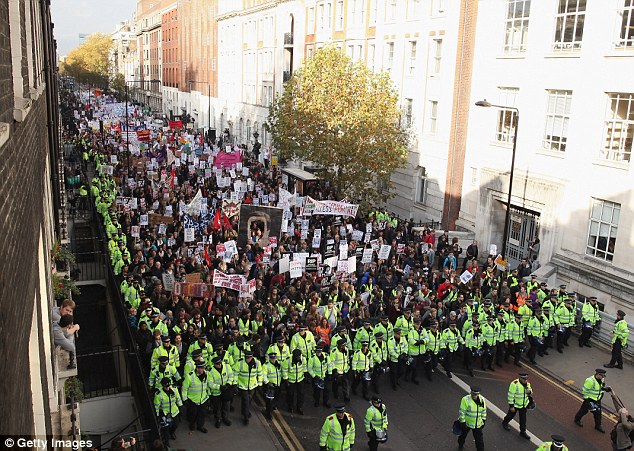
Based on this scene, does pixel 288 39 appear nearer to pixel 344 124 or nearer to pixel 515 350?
pixel 344 124

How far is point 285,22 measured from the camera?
175 ft

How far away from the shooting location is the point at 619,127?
2172cm

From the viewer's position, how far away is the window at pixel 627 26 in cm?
2092

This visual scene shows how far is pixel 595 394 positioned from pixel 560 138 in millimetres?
13999

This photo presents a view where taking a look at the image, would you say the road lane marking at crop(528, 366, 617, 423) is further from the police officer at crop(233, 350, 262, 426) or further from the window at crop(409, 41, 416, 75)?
the window at crop(409, 41, 416, 75)

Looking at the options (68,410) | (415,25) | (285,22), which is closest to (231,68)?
(285,22)

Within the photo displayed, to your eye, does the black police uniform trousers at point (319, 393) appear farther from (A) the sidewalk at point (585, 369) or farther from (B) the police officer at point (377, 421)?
(A) the sidewalk at point (585, 369)

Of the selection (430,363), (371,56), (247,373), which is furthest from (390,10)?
(247,373)

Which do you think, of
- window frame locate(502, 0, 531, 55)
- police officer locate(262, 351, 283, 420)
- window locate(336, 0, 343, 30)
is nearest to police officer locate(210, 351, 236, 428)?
police officer locate(262, 351, 283, 420)

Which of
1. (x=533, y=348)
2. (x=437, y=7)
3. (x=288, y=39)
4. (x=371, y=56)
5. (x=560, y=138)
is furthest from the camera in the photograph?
(x=288, y=39)

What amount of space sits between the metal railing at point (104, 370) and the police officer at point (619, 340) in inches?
521

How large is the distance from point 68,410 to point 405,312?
8302 mm

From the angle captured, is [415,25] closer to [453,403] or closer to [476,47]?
[476,47]

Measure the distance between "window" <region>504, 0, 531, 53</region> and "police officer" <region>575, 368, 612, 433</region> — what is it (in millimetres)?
17415
